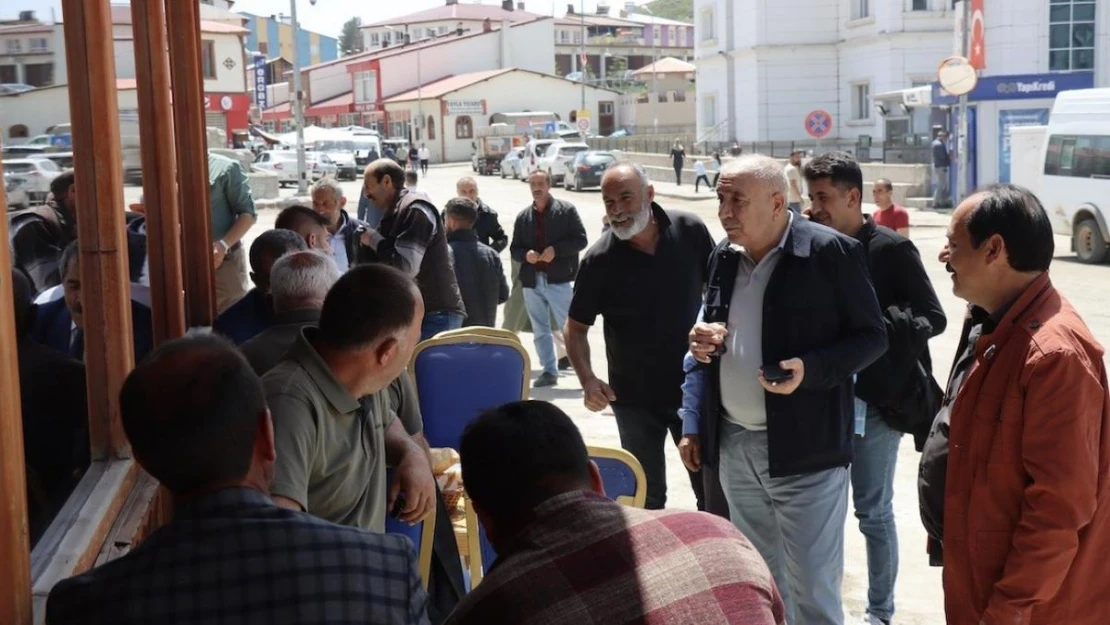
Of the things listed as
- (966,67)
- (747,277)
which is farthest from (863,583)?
(966,67)

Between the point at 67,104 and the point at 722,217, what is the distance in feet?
6.99

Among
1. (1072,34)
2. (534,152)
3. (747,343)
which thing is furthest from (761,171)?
(534,152)

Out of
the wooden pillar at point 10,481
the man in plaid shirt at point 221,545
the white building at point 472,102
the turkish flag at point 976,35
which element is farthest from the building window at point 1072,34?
the white building at point 472,102

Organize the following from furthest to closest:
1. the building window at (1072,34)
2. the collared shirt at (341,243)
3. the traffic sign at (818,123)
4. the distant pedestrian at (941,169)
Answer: the building window at (1072,34)
the distant pedestrian at (941,169)
the traffic sign at (818,123)
the collared shirt at (341,243)

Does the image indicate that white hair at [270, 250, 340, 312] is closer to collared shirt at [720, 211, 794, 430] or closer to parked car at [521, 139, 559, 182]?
collared shirt at [720, 211, 794, 430]

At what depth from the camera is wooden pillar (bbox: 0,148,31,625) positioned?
1986 mm

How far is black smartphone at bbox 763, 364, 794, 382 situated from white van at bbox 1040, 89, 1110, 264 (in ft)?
52.2

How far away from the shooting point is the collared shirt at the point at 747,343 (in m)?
4.16

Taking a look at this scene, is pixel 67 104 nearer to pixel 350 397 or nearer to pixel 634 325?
pixel 350 397

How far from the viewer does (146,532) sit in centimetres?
329

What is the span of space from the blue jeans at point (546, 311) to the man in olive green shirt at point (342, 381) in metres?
7.13

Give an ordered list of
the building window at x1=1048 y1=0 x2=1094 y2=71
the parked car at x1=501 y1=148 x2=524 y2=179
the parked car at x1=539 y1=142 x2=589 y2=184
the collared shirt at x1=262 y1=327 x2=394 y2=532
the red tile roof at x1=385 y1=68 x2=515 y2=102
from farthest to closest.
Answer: the red tile roof at x1=385 y1=68 x2=515 y2=102
the parked car at x1=501 y1=148 x2=524 y2=179
the parked car at x1=539 y1=142 x2=589 y2=184
the building window at x1=1048 y1=0 x2=1094 y2=71
the collared shirt at x1=262 y1=327 x2=394 y2=532

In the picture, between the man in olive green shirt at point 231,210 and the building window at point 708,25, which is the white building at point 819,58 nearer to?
the building window at point 708,25

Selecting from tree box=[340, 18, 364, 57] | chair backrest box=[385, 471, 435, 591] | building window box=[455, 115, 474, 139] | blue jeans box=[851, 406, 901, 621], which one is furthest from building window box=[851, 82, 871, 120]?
tree box=[340, 18, 364, 57]
